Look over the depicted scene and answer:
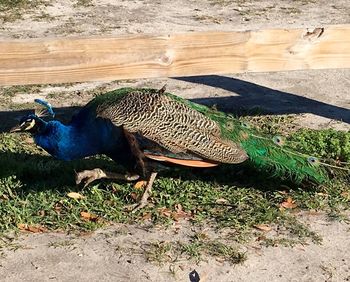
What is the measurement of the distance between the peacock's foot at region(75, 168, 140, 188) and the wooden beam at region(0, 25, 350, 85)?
576 millimetres

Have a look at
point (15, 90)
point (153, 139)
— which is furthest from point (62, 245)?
point (15, 90)

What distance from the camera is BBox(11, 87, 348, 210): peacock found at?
4465 millimetres

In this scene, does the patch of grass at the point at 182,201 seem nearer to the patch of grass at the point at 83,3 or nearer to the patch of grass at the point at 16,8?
the patch of grass at the point at 16,8

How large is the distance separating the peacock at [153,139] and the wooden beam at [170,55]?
0.69ft

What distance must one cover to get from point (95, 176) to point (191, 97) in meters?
2.59

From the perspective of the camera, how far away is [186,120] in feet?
15.1

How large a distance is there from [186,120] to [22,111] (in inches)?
93.2

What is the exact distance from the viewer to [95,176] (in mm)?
4535

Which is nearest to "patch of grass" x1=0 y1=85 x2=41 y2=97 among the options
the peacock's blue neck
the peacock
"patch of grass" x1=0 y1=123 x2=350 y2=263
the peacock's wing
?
"patch of grass" x1=0 y1=123 x2=350 y2=263

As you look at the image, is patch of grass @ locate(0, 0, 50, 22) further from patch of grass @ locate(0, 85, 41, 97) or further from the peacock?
the peacock

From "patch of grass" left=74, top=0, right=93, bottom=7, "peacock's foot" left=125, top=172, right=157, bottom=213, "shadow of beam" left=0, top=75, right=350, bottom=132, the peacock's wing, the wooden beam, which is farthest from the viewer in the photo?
"patch of grass" left=74, top=0, right=93, bottom=7

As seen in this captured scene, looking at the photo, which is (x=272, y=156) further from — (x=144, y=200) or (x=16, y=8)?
(x=16, y=8)

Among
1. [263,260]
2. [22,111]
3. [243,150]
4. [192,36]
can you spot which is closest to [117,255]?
[263,260]

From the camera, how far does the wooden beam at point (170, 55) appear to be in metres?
4.34
